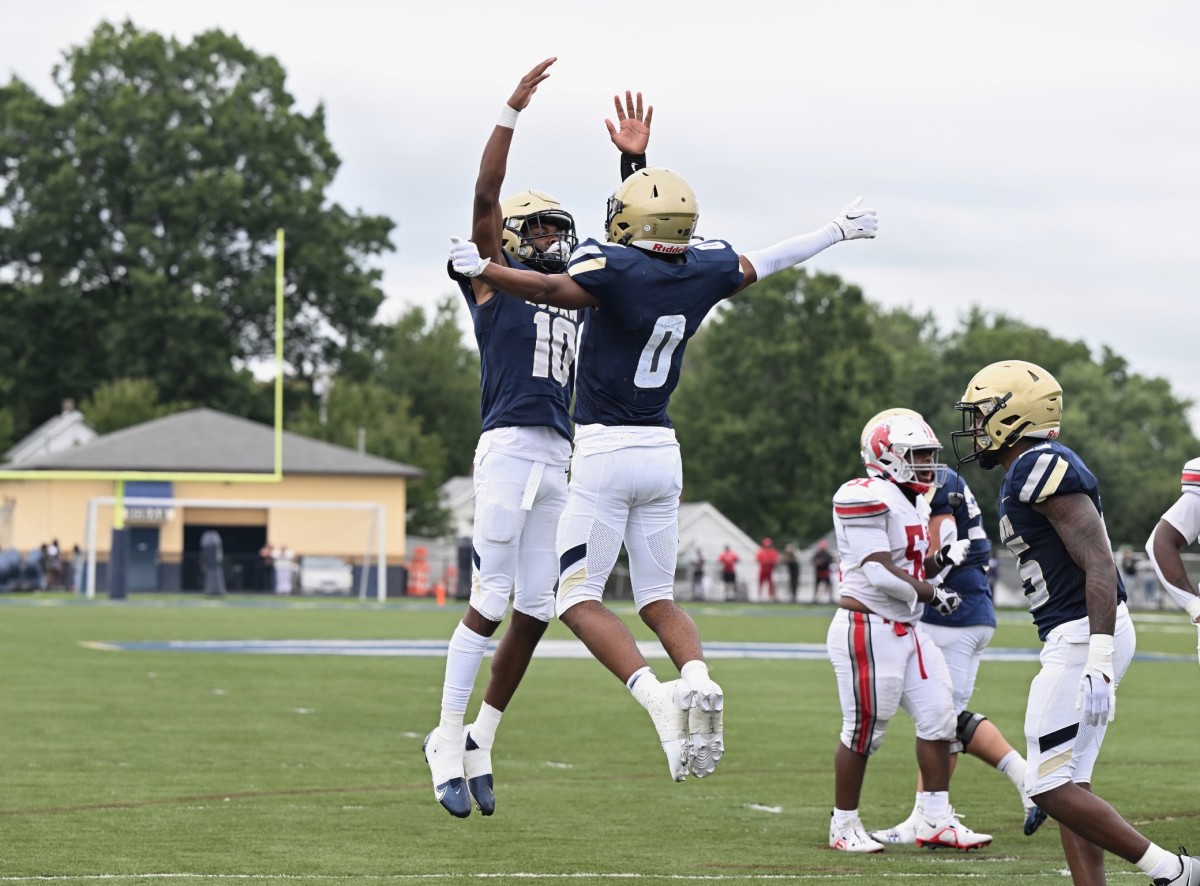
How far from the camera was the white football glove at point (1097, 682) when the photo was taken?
647 centimetres

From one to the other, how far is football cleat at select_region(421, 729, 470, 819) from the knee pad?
3.01 metres

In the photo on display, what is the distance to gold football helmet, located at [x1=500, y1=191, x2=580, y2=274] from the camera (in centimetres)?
777

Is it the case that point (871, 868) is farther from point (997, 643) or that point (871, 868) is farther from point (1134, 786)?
point (997, 643)

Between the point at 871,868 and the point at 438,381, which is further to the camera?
the point at 438,381

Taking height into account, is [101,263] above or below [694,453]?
above

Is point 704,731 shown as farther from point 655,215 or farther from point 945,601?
point 945,601

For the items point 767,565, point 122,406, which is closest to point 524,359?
point 767,565

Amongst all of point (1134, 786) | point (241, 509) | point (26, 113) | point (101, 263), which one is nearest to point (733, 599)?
point (241, 509)

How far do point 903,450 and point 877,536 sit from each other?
19.6 inches

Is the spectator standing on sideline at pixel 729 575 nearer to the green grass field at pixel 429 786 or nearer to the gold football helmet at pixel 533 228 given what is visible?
the green grass field at pixel 429 786

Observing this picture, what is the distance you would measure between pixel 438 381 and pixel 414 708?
71228 mm

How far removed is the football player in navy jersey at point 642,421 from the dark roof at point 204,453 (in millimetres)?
44721

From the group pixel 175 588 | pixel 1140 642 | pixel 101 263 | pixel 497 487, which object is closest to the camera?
pixel 497 487

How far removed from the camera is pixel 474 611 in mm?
7848
